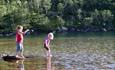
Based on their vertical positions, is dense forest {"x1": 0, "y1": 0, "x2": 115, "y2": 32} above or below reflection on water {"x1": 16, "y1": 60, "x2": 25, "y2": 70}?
below

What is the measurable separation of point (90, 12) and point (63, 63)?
317 ft

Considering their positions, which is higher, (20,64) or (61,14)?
(20,64)

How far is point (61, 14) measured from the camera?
128 meters

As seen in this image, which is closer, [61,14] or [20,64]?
[20,64]

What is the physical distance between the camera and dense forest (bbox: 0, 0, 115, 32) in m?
114

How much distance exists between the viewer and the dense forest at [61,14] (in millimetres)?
113812

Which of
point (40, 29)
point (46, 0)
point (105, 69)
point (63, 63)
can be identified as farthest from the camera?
point (46, 0)

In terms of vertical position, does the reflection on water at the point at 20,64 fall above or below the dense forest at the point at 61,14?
above

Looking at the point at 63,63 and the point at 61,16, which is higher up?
the point at 63,63

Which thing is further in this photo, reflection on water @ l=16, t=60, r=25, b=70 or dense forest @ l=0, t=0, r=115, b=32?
dense forest @ l=0, t=0, r=115, b=32

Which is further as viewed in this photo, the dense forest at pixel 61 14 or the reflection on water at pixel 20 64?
the dense forest at pixel 61 14

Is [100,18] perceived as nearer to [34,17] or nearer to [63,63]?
[34,17]

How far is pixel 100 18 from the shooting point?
127 m

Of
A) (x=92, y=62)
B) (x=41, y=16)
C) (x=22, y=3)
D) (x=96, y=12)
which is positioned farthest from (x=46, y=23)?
(x=92, y=62)
